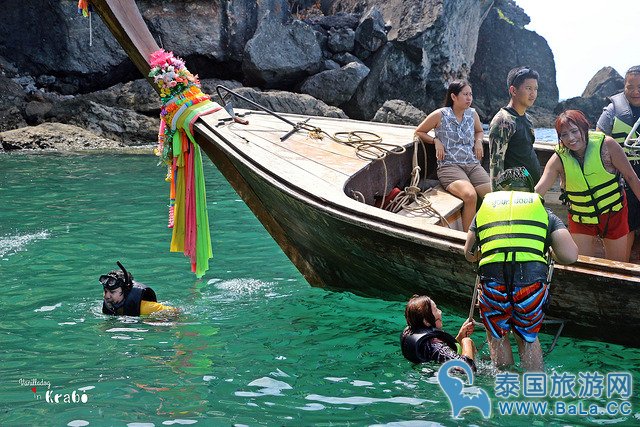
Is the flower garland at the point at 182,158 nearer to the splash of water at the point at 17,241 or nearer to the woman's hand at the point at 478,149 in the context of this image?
the woman's hand at the point at 478,149

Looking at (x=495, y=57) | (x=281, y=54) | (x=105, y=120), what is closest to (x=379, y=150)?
(x=105, y=120)

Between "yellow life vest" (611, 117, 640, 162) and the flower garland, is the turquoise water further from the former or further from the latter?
"yellow life vest" (611, 117, 640, 162)

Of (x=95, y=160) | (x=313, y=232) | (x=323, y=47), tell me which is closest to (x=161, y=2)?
(x=323, y=47)

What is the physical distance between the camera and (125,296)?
5.45 meters

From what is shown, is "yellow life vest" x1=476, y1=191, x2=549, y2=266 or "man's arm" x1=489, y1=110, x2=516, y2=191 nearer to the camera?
"yellow life vest" x1=476, y1=191, x2=549, y2=266

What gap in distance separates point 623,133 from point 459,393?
2.41 metres

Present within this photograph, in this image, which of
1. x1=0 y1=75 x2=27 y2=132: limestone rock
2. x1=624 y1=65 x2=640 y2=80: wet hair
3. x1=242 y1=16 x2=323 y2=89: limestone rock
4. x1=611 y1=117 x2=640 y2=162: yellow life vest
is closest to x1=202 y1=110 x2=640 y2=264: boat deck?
x1=611 y1=117 x2=640 y2=162: yellow life vest

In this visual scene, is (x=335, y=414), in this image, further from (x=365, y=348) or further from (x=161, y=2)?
(x=161, y=2)

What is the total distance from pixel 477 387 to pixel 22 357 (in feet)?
9.25

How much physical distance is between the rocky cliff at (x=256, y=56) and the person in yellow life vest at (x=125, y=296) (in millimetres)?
14112

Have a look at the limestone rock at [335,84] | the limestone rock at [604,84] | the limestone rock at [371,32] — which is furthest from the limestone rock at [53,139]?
the limestone rock at [604,84]

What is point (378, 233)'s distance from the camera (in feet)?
15.4

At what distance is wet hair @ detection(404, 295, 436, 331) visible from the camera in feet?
13.3

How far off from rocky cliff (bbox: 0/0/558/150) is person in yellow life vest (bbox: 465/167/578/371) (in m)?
→ 16.4
